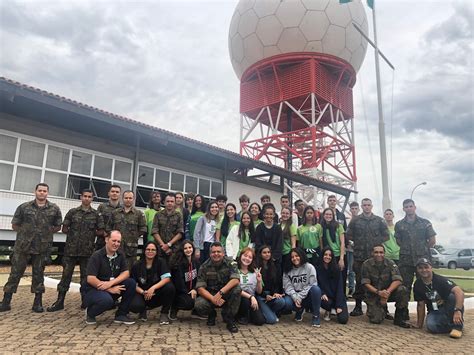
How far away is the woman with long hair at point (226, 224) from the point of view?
213 inches

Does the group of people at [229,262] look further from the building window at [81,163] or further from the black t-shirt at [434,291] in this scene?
the building window at [81,163]

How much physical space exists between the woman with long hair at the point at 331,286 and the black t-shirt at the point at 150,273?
231 centimetres

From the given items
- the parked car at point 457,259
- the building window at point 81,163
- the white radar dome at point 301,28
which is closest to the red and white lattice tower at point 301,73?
the white radar dome at point 301,28

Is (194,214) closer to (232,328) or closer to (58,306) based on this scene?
(232,328)

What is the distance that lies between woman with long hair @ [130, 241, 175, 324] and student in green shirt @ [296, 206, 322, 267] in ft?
7.54

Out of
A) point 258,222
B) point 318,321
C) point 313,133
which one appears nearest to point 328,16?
point 313,133

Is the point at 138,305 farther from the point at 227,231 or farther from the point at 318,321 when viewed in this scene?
the point at 318,321

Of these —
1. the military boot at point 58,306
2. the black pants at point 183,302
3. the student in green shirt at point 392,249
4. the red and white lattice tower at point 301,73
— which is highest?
the red and white lattice tower at point 301,73

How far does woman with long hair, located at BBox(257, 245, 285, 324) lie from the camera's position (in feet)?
15.8

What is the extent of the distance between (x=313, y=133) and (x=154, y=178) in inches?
473

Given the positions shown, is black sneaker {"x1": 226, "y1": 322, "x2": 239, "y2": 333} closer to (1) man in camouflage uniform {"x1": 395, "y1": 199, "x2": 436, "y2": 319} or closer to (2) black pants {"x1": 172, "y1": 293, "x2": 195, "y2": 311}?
(2) black pants {"x1": 172, "y1": 293, "x2": 195, "y2": 311}

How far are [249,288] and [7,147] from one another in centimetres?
762

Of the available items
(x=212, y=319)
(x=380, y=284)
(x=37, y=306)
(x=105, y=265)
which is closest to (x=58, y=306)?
(x=37, y=306)

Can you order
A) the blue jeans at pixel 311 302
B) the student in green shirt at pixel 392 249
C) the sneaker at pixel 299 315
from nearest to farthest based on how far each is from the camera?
the blue jeans at pixel 311 302 → the sneaker at pixel 299 315 → the student in green shirt at pixel 392 249
